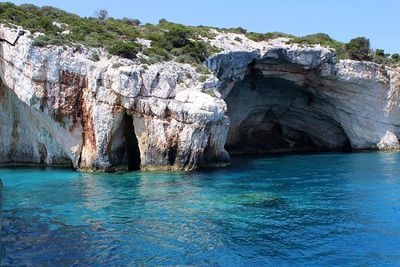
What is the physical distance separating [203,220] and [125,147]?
53.0 ft

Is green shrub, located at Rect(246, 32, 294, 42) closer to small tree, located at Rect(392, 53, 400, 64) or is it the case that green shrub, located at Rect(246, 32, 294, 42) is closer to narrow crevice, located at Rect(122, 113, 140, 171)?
small tree, located at Rect(392, 53, 400, 64)

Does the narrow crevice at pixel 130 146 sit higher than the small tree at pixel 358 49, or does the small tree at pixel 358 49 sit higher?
the small tree at pixel 358 49

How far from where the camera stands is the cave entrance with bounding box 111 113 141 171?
100 feet

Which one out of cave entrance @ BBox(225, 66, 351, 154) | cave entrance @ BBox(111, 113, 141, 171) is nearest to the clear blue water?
cave entrance @ BBox(111, 113, 141, 171)

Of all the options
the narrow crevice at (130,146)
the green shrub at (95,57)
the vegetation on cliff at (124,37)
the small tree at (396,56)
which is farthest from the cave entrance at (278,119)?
the green shrub at (95,57)

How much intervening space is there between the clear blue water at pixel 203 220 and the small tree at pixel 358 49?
73.0ft

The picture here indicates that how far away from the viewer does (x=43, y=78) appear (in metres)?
30.5

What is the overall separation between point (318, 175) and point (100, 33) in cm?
2081

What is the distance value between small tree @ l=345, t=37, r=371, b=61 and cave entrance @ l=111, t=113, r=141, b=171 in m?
25.9

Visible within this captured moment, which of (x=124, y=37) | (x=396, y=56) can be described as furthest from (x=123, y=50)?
(x=396, y=56)

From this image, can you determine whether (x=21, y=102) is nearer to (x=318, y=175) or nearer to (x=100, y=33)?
(x=100, y=33)

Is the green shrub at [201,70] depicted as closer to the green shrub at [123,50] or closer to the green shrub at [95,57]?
the green shrub at [123,50]

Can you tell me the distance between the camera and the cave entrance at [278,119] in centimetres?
4578

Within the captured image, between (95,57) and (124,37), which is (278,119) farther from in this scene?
(95,57)
